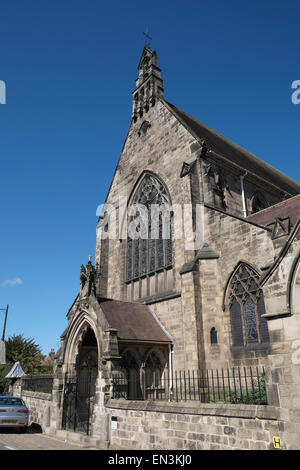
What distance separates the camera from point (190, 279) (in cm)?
1344

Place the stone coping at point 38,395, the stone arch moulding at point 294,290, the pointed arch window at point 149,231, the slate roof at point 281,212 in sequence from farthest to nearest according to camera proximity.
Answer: the pointed arch window at point 149,231 < the stone coping at point 38,395 < the slate roof at point 281,212 < the stone arch moulding at point 294,290

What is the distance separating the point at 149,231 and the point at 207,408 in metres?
11.9

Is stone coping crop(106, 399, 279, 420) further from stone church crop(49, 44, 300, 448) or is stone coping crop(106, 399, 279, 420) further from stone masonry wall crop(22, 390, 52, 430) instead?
stone masonry wall crop(22, 390, 52, 430)

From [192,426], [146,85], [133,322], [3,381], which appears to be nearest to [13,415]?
[133,322]

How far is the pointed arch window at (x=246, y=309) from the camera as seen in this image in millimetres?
12016

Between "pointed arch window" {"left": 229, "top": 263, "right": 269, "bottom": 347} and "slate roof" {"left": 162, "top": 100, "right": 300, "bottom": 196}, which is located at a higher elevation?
"slate roof" {"left": 162, "top": 100, "right": 300, "bottom": 196}

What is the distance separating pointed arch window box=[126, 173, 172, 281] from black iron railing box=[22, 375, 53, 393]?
245 inches

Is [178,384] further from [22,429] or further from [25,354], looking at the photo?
[25,354]

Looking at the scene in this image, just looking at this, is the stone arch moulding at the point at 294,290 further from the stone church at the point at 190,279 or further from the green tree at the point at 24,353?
the green tree at the point at 24,353

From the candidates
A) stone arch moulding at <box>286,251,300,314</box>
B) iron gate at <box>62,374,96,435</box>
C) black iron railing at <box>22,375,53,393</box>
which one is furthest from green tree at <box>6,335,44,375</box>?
stone arch moulding at <box>286,251,300,314</box>

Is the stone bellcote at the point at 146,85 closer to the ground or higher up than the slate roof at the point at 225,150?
higher up

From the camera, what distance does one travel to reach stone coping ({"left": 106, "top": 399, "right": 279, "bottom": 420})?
6508 millimetres

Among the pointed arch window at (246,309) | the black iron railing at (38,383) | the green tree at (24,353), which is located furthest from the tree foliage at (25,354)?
the pointed arch window at (246,309)

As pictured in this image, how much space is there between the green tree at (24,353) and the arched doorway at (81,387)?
48.1ft
